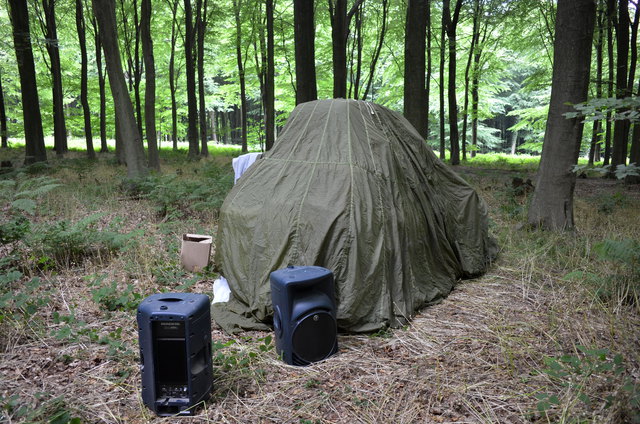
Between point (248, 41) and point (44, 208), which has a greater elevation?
point (248, 41)

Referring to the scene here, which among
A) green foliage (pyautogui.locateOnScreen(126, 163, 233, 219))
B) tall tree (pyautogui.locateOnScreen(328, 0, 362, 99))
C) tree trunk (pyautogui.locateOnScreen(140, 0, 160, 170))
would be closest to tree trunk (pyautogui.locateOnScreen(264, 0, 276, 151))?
tall tree (pyautogui.locateOnScreen(328, 0, 362, 99))

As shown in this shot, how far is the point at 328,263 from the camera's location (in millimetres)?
3467

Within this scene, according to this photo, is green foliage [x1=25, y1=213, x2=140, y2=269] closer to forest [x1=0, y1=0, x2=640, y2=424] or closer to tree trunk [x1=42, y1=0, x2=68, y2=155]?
forest [x1=0, y1=0, x2=640, y2=424]

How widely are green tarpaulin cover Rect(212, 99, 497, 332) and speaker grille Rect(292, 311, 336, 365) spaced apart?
33 cm

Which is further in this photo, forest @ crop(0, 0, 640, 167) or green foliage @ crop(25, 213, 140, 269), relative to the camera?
forest @ crop(0, 0, 640, 167)

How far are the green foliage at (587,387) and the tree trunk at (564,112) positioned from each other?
10.6 feet

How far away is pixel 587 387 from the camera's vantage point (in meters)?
2.33

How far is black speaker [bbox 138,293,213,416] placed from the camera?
7.61ft

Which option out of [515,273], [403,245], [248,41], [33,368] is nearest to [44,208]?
[33,368]

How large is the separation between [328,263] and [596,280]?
2.47m

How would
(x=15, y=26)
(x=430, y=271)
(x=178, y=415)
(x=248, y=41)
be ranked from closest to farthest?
(x=178, y=415), (x=430, y=271), (x=15, y=26), (x=248, y=41)

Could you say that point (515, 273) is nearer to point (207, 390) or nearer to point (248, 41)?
point (207, 390)

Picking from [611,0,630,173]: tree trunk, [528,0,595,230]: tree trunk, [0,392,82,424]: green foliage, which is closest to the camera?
[0,392,82,424]: green foliage

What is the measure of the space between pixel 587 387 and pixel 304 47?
7.41 meters
